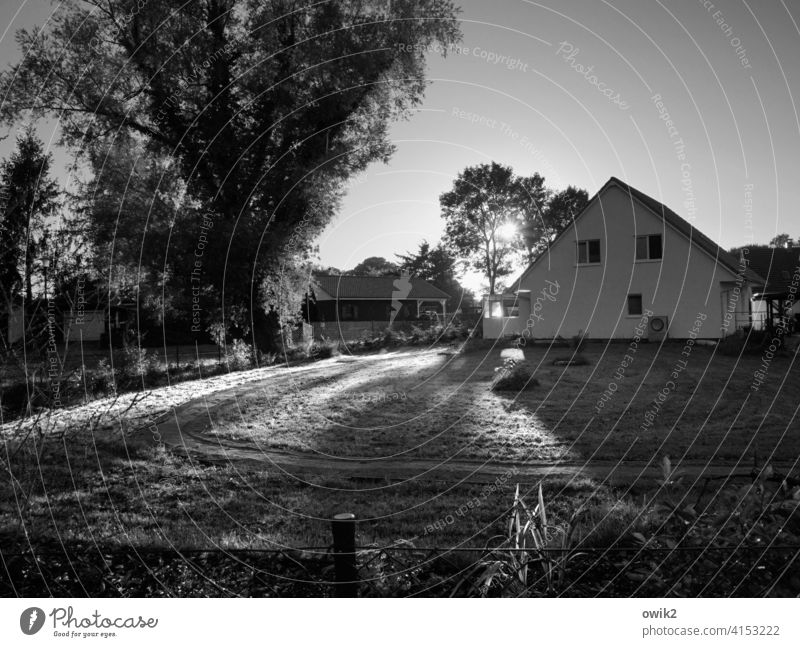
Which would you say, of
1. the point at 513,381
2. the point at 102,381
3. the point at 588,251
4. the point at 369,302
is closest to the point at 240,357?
the point at 102,381

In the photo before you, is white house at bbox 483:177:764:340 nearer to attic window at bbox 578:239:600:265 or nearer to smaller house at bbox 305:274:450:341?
attic window at bbox 578:239:600:265

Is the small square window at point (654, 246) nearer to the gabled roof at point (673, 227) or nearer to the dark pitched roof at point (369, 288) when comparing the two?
the gabled roof at point (673, 227)

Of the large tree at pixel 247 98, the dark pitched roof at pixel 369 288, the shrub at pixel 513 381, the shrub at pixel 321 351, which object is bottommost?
the shrub at pixel 513 381

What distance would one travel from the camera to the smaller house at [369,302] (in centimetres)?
4656

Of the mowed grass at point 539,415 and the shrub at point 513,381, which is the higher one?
the shrub at point 513,381

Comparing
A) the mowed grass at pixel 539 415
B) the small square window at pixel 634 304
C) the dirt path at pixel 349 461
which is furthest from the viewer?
the small square window at pixel 634 304

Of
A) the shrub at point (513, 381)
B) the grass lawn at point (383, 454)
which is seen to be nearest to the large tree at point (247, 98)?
the grass lawn at point (383, 454)

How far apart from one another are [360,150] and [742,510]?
1425cm

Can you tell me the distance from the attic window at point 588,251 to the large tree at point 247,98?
13.1m

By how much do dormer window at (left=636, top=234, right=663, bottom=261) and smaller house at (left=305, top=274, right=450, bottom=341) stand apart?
2225 centimetres

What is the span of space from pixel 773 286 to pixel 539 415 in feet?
83.4

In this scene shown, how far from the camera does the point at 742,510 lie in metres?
3.42

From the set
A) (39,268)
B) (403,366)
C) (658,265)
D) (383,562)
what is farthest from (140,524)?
(658,265)

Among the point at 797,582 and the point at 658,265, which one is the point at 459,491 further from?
the point at 658,265
